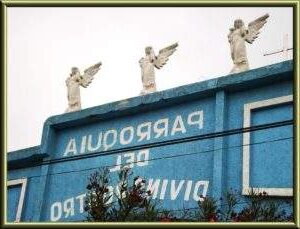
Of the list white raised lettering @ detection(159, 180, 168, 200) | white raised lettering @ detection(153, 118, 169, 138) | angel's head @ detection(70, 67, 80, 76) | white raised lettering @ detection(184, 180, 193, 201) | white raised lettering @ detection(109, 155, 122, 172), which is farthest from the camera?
angel's head @ detection(70, 67, 80, 76)

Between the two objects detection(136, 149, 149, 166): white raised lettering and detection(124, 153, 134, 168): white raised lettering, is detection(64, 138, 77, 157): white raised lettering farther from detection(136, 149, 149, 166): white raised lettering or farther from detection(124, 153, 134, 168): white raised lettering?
detection(136, 149, 149, 166): white raised lettering

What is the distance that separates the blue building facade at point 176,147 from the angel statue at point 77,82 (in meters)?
0.55

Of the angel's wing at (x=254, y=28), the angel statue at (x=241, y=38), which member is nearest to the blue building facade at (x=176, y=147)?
the angel statue at (x=241, y=38)

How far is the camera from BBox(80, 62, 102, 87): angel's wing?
48.9 ft

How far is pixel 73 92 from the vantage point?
14.9m

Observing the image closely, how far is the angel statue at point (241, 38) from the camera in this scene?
12.5 meters

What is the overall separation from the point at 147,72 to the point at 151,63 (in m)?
0.26

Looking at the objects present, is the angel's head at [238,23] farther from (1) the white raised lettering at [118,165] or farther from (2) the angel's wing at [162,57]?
(1) the white raised lettering at [118,165]

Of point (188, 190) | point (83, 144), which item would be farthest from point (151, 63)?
point (188, 190)

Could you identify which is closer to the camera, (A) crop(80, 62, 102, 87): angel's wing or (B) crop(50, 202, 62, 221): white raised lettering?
(B) crop(50, 202, 62, 221): white raised lettering

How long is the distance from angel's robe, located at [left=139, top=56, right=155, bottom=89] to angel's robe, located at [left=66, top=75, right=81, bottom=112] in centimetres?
191

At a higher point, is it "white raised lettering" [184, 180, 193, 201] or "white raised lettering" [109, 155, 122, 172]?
"white raised lettering" [109, 155, 122, 172]

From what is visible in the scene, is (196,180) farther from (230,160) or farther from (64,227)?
(64,227)

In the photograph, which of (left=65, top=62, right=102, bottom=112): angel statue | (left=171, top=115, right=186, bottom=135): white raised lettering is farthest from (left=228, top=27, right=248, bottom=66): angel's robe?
(left=65, top=62, right=102, bottom=112): angel statue
